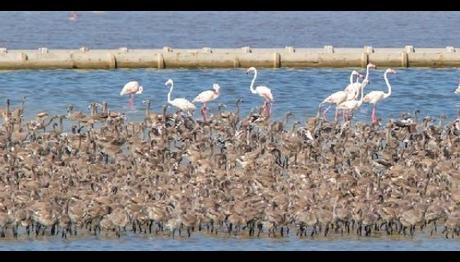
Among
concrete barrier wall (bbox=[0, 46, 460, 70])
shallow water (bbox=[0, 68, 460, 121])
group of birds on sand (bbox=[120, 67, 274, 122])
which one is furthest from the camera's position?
concrete barrier wall (bbox=[0, 46, 460, 70])

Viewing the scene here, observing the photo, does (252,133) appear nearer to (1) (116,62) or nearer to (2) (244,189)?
(2) (244,189)

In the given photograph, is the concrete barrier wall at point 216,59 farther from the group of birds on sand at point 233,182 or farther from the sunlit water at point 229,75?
the group of birds on sand at point 233,182

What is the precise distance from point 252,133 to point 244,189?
6043 mm

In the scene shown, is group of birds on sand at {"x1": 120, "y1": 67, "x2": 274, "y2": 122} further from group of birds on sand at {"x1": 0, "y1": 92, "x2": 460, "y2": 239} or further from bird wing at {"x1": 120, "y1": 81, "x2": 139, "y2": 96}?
group of birds on sand at {"x1": 0, "y1": 92, "x2": 460, "y2": 239}

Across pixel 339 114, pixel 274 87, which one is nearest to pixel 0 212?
pixel 339 114

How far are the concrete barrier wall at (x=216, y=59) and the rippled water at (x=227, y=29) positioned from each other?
1685 centimetres

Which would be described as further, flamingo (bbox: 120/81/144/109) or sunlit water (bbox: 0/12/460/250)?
flamingo (bbox: 120/81/144/109)

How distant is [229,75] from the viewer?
179 ft

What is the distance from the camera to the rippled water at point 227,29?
252 feet

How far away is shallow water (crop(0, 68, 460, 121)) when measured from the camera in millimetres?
46562

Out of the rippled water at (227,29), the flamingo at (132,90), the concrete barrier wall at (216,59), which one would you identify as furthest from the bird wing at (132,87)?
the rippled water at (227,29)

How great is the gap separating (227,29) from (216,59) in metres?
34.7

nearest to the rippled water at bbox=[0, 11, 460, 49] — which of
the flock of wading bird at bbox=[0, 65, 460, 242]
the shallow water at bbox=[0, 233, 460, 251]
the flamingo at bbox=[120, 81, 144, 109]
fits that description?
the flamingo at bbox=[120, 81, 144, 109]

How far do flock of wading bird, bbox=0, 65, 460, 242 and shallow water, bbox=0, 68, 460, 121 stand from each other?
1101 centimetres
